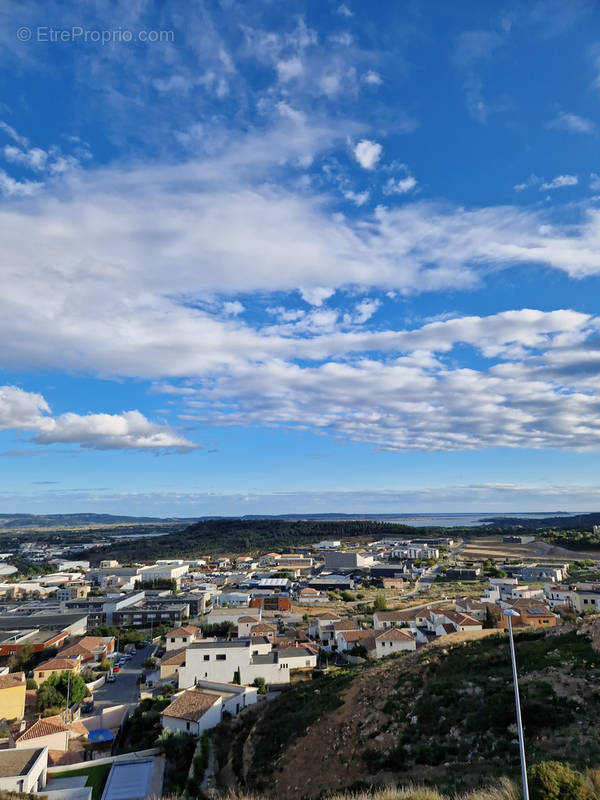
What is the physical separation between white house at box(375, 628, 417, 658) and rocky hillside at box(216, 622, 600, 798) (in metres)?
11.5

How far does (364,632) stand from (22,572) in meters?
92.3

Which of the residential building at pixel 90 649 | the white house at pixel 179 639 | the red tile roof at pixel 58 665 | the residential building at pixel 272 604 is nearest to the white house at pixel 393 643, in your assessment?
the white house at pixel 179 639

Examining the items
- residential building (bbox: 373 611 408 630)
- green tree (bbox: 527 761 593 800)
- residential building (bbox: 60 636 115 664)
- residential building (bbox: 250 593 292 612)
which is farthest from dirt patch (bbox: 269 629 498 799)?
residential building (bbox: 250 593 292 612)

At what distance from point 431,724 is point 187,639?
88.4ft

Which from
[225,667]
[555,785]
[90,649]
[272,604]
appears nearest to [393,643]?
[225,667]

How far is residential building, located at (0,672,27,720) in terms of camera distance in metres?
26.7

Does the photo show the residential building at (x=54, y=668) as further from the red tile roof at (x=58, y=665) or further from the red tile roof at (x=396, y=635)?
the red tile roof at (x=396, y=635)

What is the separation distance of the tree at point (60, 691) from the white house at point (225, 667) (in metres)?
5.95

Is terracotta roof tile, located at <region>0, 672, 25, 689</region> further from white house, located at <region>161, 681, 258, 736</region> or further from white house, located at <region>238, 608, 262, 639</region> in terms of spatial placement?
white house, located at <region>238, 608, 262, 639</region>

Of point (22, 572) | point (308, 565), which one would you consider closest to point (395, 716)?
point (308, 565)

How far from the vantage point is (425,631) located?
40.2 metres

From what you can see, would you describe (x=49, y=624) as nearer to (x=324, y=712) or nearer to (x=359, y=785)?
(x=324, y=712)

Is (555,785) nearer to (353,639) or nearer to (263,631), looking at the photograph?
(353,639)

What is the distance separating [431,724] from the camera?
714 inches
